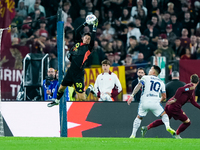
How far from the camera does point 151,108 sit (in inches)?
424

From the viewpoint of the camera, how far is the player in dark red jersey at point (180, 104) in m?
11.0

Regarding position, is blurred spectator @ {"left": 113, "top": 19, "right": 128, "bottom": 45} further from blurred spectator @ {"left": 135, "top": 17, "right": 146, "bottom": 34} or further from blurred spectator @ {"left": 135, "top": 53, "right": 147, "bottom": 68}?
blurred spectator @ {"left": 135, "top": 53, "right": 147, "bottom": 68}

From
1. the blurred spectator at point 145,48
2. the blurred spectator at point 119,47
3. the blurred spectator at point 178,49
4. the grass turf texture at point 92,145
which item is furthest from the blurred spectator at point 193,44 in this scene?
the grass turf texture at point 92,145

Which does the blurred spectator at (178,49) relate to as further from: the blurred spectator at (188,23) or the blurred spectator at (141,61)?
the blurred spectator at (141,61)

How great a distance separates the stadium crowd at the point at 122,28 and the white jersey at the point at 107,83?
1.54 meters

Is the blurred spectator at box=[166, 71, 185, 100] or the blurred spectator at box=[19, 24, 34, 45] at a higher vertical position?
the blurred spectator at box=[19, 24, 34, 45]

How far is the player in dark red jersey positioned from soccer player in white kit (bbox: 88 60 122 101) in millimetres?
1756

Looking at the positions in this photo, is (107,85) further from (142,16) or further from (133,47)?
(142,16)

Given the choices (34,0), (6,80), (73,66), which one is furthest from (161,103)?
(34,0)

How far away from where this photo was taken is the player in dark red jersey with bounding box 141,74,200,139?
1101 cm

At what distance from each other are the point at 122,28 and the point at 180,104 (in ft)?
19.1

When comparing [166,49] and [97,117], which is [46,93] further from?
[166,49]

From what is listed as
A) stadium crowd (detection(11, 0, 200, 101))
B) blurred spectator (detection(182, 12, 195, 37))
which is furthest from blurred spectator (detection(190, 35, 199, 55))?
blurred spectator (detection(182, 12, 195, 37))

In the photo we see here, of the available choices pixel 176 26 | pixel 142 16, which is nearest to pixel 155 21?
pixel 142 16
